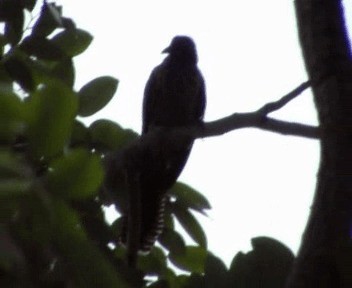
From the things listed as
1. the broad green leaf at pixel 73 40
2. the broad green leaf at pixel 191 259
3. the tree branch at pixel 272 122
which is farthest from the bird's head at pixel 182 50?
the broad green leaf at pixel 191 259

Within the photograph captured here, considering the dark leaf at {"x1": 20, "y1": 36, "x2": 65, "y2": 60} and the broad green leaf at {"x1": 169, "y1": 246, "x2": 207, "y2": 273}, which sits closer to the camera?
the broad green leaf at {"x1": 169, "y1": 246, "x2": 207, "y2": 273}

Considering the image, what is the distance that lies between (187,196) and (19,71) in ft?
1.91

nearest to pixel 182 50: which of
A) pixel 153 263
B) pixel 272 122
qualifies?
pixel 272 122

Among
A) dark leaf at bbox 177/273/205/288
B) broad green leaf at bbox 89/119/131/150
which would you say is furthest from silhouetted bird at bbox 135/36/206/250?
dark leaf at bbox 177/273/205/288

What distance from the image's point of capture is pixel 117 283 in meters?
0.59

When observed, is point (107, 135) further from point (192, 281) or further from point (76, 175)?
point (76, 175)

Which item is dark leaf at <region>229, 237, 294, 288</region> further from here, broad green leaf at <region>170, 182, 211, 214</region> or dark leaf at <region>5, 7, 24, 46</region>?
dark leaf at <region>5, 7, 24, 46</region>

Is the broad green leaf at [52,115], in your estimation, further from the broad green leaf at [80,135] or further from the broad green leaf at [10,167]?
the broad green leaf at [80,135]

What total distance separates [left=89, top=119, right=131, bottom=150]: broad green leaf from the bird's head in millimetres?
3163

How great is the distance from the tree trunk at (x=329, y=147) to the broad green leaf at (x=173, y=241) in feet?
1.82

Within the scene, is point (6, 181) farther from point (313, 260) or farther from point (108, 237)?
point (108, 237)

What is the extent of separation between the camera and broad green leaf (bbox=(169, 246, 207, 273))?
1779 mm

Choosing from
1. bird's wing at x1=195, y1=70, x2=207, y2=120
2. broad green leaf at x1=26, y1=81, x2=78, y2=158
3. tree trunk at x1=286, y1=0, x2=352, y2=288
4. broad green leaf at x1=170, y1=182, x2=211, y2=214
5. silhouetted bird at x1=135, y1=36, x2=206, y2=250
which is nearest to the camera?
Result: broad green leaf at x1=26, y1=81, x2=78, y2=158

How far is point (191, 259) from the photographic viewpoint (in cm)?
183
